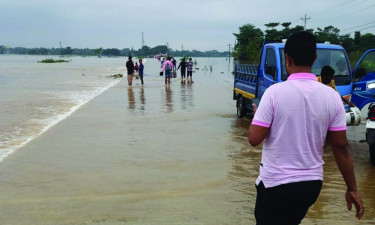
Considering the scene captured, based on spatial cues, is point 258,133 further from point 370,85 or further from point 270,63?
point 270,63

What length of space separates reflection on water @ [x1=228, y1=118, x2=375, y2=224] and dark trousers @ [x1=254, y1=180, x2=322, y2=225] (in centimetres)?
228

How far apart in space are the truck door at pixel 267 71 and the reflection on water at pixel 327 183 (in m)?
1.55

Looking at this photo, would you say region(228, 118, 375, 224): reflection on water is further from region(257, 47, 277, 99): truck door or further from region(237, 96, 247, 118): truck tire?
region(237, 96, 247, 118): truck tire

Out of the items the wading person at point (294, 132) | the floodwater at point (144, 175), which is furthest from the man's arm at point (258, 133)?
the floodwater at point (144, 175)

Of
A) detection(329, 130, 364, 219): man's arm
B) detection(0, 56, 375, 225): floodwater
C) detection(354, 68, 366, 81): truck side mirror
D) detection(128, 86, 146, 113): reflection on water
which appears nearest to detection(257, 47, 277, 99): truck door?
detection(0, 56, 375, 225): floodwater

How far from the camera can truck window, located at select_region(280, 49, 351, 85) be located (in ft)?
30.8

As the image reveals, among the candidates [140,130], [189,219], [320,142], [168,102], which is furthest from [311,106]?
[168,102]

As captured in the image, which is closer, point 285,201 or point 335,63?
point 285,201

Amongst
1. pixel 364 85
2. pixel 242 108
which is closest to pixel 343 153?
pixel 364 85

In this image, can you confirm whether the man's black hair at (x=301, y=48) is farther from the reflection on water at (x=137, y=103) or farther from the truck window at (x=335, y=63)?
the reflection on water at (x=137, y=103)

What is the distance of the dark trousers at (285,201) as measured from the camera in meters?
2.44

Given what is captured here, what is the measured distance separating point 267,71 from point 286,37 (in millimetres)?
46016

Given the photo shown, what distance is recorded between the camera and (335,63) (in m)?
9.64

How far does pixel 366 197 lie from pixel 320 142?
347 centimetres
